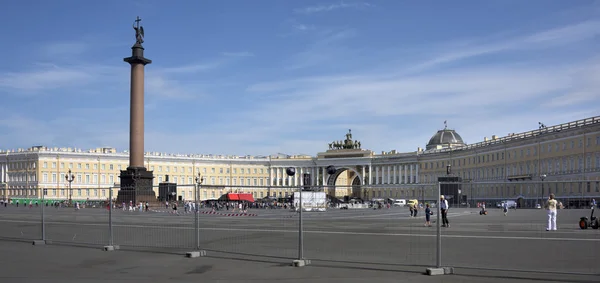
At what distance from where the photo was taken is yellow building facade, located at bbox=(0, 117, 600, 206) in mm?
86375

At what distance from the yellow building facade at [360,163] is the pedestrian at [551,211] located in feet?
75.3

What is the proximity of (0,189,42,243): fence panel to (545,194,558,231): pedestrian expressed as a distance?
1816cm

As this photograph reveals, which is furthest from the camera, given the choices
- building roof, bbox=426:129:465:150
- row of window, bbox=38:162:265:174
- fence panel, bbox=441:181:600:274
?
building roof, bbox=426:129:465:150

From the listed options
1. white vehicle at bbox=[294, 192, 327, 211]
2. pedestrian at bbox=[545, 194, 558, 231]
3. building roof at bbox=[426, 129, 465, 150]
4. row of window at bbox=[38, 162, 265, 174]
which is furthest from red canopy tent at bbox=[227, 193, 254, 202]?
building roof at bbox=[426, 129, 465, 150]

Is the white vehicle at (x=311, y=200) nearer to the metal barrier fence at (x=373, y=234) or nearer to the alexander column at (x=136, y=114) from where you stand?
the metal barrier fence at (x=373, y=234)

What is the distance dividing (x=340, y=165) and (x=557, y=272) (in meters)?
153

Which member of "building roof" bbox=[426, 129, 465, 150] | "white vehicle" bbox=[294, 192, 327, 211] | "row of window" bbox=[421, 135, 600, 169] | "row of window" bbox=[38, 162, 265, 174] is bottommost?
"row of window" bbox=[38, 162, 265, 174]

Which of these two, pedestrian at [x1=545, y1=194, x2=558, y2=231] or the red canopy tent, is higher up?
pedestrian at [x1=545, y1=194, x2=558, y2=231]

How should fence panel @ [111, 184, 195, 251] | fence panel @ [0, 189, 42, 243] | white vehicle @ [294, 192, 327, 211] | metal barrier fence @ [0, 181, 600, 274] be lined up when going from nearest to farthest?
metal barrier fence @ [0, 181, 600, 274]
white vehicle @ [294, 192, 327, 211]
fence panel @ [111, 184, 195, 251]
fence panel @ [0, 189, 42, 243]

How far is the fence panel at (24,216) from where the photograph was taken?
24797 mm

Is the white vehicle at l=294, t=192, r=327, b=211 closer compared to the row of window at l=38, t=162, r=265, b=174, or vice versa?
the white vehicle at l=294, t=192, r=327, b=211

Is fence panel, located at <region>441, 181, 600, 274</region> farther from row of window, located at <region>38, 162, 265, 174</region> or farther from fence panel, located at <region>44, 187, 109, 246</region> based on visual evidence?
row of window, located at <region>38, 162, 265, 174</region>

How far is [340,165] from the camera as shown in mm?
166875

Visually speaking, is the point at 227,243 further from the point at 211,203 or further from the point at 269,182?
the point at 269,182
